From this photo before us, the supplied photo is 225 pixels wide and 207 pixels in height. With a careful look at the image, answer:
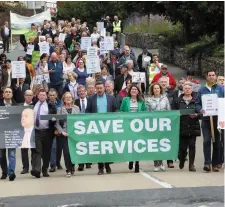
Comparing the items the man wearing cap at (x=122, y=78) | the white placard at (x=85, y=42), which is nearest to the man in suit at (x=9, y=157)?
the man wearing cap at (x=122, y=78)

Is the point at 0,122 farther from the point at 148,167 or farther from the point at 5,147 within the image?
the point at 148,167

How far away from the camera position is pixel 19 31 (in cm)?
3522

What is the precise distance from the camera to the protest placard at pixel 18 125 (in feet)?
38.9

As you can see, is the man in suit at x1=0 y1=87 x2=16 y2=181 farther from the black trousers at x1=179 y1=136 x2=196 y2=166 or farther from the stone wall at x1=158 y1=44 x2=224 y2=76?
the stone wall at x1=158 y1=44 x2=224 y2=76

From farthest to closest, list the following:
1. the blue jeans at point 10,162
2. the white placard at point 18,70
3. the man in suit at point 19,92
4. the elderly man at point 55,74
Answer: the elderly man at point 55,74
the white placard at point 18,70
the man in suit at point 19,92
the blue jeans at point 10,162

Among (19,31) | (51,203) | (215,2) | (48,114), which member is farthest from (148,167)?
(19,31)

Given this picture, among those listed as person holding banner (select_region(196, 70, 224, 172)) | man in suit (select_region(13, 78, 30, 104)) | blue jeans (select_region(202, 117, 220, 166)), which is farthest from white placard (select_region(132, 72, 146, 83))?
blue jeans (select_region(202, 117, 220, 166))

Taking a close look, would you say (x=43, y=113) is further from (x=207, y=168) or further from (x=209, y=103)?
(x=207, y=168)

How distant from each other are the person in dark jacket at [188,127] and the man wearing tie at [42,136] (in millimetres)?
2236

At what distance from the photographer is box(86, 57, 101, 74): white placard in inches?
710

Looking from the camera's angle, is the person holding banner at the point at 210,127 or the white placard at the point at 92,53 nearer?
the person holding banner at the point at 210,127

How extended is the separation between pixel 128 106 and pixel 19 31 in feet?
77.9

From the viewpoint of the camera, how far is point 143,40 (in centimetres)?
4000

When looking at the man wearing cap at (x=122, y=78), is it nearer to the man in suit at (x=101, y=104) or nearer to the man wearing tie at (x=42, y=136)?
the man in suit at (x=101, y=104)
